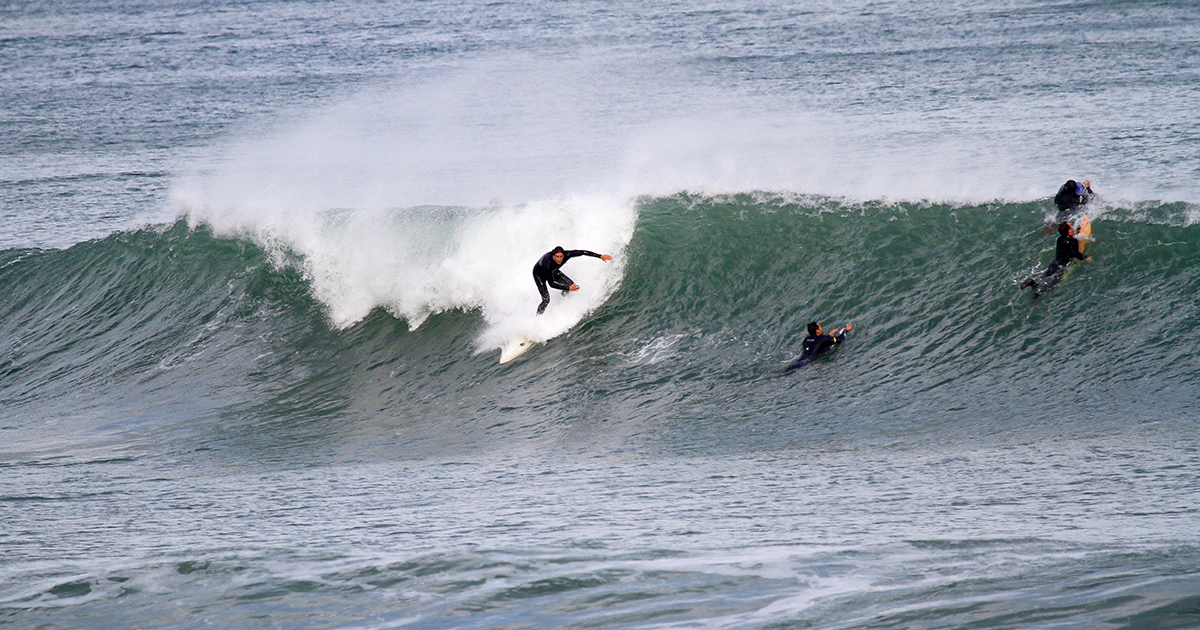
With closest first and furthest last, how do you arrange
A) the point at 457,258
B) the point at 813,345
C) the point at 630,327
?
the point at 813,345, the point at 630,327, the point at 457,258

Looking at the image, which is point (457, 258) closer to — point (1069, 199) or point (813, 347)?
point (813, 347)

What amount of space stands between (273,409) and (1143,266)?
1051cm

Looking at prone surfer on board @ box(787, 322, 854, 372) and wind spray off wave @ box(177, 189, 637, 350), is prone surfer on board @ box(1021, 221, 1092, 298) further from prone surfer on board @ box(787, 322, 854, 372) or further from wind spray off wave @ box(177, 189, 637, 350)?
wind spray off wave @ box(177, 189, 637, 350)

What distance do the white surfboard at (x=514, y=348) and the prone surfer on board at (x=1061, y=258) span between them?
6.06 meters

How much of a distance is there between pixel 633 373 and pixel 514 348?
1825 millimetres

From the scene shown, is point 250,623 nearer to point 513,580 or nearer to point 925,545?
point 513,580

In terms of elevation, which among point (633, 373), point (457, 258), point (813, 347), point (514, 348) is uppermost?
point (457, 258)

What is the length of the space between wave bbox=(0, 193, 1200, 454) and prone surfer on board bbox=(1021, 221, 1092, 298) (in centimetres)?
26

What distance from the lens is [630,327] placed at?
1297cm

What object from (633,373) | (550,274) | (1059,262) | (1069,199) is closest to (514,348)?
(550,274)

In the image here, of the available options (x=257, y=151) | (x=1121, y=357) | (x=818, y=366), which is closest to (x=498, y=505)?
(x=818, y=366)

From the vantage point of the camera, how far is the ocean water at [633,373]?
6555 millimetres

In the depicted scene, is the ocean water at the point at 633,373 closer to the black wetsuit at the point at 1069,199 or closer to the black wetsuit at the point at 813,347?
the black wetsuit at the point at 813,347

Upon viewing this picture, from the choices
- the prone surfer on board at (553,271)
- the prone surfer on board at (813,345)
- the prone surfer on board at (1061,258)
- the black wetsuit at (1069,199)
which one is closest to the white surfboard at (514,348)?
the prone surfer on board at (553,271)
